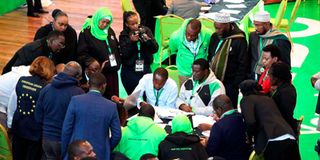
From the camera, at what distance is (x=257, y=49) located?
25.2 ft

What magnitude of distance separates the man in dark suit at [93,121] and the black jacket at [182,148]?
442 millimetres

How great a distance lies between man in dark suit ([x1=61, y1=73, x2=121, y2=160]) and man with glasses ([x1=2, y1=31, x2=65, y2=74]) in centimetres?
131

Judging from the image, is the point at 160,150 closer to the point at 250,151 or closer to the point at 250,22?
the point at 250,151

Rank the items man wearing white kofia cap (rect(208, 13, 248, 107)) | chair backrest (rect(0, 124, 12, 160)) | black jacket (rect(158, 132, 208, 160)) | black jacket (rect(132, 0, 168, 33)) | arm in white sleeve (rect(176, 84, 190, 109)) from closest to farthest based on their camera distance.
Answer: black jacket (rect(158, 132, 208, 160)) → chair backrest (rect(0, 124, 12, 160)) → arm in white sleeve (rect(176, 84, 190, 109)) → man wearing white kofia cap (rect(208, 13, 248, 107)) → black jacket (rect(132, 0, 168, 33))

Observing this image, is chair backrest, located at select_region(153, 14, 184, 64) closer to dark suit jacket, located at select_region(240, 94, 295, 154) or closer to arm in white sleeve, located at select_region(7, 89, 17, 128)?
arm in white sleeve, located at select_region(7, 89, 17, 128)

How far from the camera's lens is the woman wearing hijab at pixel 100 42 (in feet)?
25.2

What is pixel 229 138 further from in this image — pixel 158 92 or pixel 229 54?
pixel 229 54

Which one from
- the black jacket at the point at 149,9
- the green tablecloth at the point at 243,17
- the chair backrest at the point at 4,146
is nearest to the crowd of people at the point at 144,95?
the chair backrest at the point at 4,146

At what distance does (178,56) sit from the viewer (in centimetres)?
811

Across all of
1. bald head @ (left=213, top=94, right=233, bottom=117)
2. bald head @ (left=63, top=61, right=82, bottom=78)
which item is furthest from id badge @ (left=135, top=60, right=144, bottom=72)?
bald head @ (left=213, top=94, right=233, bottom=117)

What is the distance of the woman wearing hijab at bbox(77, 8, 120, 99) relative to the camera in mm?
7668

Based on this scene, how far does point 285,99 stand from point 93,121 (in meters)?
1.80

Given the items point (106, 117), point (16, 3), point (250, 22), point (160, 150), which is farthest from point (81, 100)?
point (16, 3)

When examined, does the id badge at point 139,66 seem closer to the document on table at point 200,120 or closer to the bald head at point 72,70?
the document on table at point 200,120
